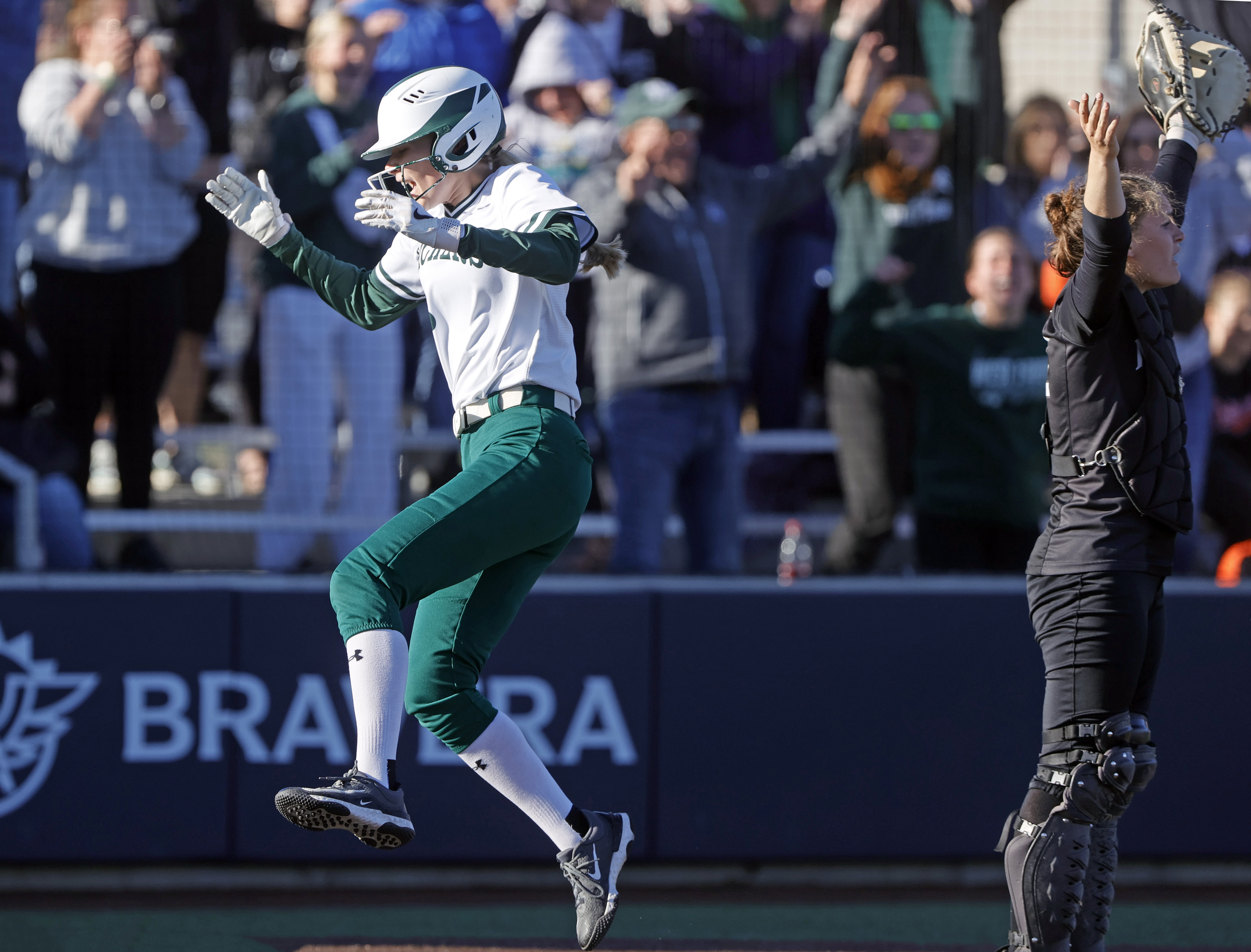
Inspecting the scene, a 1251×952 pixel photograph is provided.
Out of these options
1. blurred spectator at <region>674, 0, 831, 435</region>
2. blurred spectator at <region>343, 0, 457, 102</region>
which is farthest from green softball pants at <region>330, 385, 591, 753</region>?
blurred spectator at <region>343, 0, 457, 102</region>

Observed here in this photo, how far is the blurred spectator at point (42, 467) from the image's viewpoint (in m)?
5.65

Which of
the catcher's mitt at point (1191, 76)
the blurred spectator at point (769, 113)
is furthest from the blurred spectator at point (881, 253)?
the catcher's mitt at point (1191, 76)

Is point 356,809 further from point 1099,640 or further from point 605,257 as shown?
point 1099,640

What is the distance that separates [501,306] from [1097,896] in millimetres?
2118

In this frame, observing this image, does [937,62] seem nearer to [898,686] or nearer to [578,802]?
[898,686]

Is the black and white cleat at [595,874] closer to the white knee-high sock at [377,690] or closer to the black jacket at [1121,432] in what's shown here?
the white knee-high sock at [377,690]

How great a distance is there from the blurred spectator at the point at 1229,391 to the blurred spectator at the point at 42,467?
4.42m

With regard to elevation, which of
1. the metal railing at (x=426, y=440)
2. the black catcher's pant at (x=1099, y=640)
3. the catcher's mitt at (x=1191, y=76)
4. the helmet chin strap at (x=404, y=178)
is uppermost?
the catcher's mitt at (x=1191, y=76)

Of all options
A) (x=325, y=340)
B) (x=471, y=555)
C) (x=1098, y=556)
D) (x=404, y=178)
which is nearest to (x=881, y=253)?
(x=325, y=340)

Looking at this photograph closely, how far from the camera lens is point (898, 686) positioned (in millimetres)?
5715

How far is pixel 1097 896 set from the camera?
3924 mm

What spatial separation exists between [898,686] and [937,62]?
98.7 inches

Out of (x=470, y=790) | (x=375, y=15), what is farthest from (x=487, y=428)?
(x=375, y=15)

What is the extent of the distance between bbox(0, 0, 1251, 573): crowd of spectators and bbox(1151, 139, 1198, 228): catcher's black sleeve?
1872 millimetres
